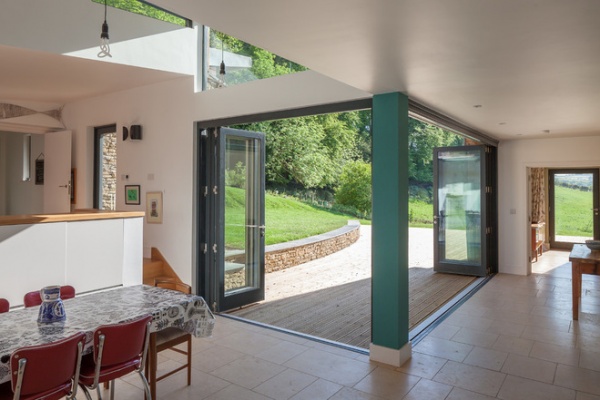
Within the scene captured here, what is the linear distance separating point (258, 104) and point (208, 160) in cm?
107

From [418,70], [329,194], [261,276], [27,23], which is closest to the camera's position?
[418,70]

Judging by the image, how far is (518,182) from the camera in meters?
7.48

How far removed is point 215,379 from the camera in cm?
337

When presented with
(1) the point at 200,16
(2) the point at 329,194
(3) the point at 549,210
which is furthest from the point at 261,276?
(2) the point at 329,194

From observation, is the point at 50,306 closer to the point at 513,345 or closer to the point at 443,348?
the point at 443,348

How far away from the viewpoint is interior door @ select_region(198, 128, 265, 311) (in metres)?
5.24

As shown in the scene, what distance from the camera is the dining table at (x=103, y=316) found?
232cm

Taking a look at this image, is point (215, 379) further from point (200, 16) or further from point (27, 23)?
point (27, 23)

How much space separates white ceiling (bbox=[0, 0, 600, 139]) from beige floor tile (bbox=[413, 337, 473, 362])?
7.84ft

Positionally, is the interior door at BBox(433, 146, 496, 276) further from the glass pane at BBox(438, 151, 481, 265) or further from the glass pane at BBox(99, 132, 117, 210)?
the glass pane at BBox(99, 132, 117, 210)

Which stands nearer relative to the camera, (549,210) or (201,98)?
(201,98)

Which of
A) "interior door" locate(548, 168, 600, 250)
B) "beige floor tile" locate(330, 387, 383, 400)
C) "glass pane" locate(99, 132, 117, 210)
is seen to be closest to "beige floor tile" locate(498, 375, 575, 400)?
"beige floor tile" locate(330, 387, 383, 400)

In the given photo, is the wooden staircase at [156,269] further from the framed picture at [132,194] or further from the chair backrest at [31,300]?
the chair backrest at [31,300]

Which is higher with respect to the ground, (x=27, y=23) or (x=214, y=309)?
(x=27, y=23)
